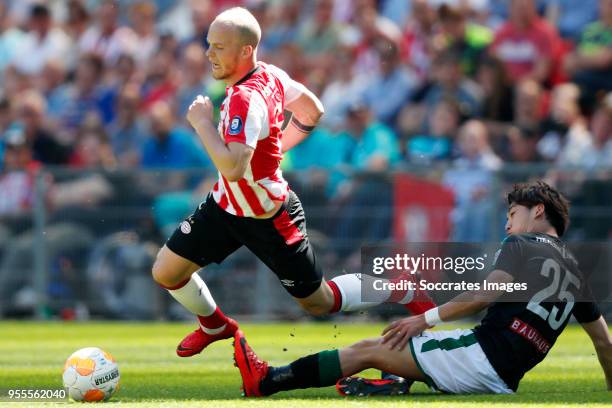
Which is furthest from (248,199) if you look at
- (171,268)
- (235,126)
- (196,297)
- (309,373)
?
(309,373)

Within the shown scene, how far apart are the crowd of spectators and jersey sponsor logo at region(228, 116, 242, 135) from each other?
7175mm

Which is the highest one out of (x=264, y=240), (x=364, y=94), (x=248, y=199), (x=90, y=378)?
(x=364, y=94)

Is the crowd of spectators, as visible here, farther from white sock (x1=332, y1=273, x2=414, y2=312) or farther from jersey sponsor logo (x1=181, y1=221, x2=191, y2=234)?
jersey sponsor logo (x1=181, y1=221, x2=191, y2=234)

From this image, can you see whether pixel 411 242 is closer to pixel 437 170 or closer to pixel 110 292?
pixel 437 170

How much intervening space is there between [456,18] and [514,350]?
9.84 m

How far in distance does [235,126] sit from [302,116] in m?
1.31

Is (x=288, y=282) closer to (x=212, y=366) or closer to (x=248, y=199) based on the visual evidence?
(x=248, y=199)

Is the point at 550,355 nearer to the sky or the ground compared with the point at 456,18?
nearer to the ground

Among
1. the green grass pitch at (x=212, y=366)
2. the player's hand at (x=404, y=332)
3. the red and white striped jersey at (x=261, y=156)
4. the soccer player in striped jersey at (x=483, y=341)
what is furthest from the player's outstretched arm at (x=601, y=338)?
the red and white striped jersey at (x=261, y=156)

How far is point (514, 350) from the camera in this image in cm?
727

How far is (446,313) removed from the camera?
7262 millimetres

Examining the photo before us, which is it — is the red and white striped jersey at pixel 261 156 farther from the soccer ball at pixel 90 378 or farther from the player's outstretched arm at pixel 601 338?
the player's outstretched arm at pixel 601 338

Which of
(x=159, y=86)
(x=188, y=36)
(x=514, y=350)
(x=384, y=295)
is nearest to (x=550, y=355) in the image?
(x=384, y=295)

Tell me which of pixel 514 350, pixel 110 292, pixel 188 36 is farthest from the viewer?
pixel 188 36
